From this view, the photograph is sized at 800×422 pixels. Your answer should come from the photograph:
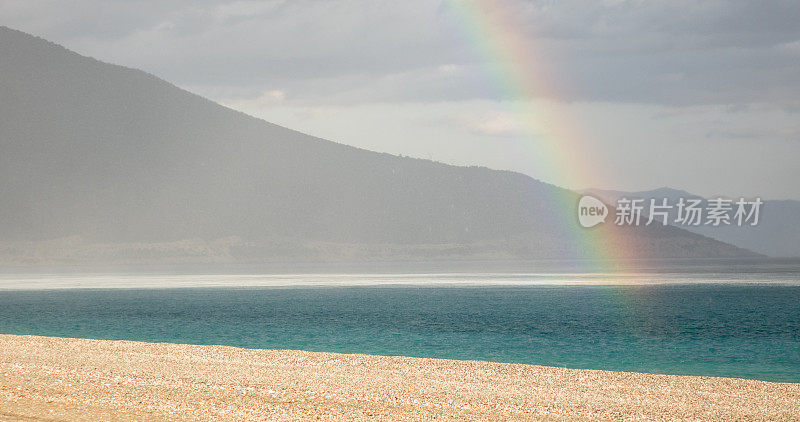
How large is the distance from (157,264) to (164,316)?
139154 mm

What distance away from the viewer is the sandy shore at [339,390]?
1758cm

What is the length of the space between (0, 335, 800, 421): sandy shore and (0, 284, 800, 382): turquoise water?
6276 mm

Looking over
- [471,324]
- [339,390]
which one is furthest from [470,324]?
[339,390]

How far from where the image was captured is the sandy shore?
17578 millimetres

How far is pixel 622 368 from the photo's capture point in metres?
29.6

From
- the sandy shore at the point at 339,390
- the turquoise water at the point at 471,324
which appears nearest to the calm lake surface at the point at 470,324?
the turquoise water at the point at 471,324

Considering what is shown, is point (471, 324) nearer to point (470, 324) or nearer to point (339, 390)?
point (470, 324)

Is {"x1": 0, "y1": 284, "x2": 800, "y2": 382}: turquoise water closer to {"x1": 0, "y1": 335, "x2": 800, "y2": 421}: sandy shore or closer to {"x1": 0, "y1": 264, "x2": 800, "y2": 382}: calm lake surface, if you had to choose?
{"x1": 0, "y1": 264, "x2": 800, "y2": 382}: calm lake surface

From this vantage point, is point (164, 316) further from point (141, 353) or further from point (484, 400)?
point (484, 400)

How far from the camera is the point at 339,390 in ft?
67.3

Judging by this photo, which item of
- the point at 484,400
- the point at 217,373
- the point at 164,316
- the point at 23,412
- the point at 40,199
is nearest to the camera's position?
the point at 23,412

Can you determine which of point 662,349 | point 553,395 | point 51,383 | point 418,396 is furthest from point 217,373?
point 662,349

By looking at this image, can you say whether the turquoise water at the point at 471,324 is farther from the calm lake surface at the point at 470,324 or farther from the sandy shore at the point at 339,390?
the sandy shore at the point at 339,390

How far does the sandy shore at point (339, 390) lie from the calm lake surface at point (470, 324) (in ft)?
20.5
